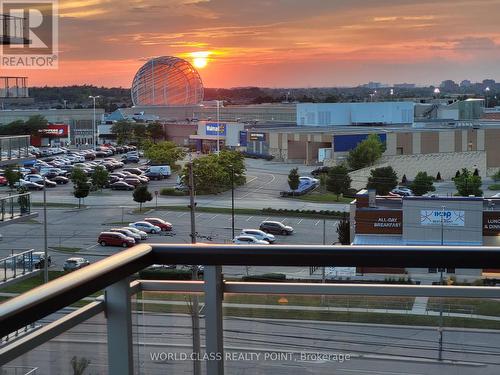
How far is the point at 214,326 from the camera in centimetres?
71

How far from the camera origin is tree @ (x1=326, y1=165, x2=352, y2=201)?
12.1m

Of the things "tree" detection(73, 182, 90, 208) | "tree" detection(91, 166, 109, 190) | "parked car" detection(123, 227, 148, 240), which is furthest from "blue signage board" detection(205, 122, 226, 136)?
"parked car" detection(123, 227, 148, 240)

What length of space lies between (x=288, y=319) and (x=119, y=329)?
157 millimetres

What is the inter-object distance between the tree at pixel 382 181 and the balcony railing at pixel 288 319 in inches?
444

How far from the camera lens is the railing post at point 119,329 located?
653mm

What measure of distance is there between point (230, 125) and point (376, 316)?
1929 cm

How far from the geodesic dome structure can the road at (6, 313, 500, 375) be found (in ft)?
95.9

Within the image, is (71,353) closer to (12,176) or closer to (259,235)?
(259,235)

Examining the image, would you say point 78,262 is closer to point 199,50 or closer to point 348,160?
point 348,160

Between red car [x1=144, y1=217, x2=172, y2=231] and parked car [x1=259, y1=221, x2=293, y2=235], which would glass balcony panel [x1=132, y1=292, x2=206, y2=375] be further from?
red car [x1=144, y1=217, x2=172, y2=231]

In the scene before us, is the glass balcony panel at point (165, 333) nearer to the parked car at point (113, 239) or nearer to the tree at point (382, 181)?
the parked car at point (113, 239)

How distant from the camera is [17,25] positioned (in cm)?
477

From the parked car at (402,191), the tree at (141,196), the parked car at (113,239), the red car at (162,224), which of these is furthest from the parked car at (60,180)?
the parked car at (402,191)

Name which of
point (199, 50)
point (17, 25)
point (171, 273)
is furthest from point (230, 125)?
point (171, 273)
